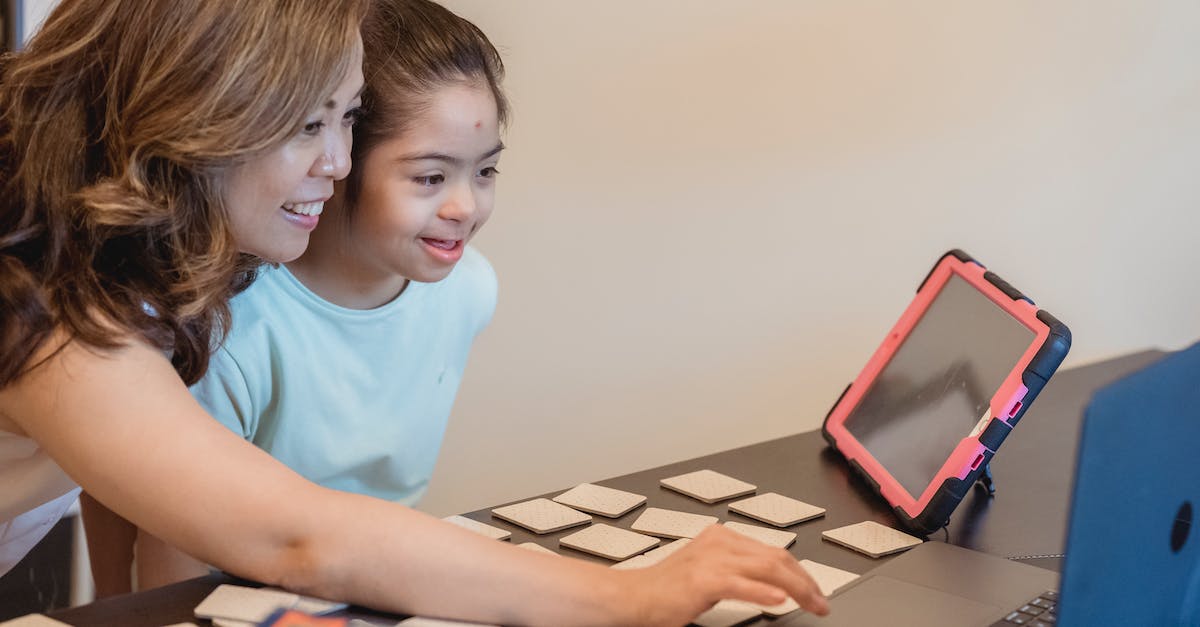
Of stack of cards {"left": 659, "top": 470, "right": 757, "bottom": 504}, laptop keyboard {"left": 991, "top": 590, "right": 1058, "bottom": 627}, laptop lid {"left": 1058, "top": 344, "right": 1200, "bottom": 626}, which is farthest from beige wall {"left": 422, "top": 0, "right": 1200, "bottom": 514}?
laptop lid {"left": 1058, "top": 344, "right": 1200, "bottom": 626}

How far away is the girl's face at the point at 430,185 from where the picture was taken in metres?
1.31

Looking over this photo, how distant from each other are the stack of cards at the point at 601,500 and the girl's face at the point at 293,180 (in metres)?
0.38

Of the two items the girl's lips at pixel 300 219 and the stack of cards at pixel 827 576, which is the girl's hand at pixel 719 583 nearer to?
the stack of cards at pixel 827 576

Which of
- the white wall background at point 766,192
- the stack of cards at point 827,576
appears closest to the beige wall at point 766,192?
the white wall background at point 766,192

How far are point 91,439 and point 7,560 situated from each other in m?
0.51

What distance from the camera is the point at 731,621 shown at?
97 cm

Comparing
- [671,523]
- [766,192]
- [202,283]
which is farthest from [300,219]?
[766,192]

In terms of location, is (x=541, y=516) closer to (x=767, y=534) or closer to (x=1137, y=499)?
(x=767, y=534)

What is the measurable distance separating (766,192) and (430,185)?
1118 mm

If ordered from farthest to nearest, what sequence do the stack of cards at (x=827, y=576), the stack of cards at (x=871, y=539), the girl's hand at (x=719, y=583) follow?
1. the stack of cards at (x=871, y=539)
2. the stack of cards at (x=827, y=576)
3. the girl's hand at (x=719, y=583)

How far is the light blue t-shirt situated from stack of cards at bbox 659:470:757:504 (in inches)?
13.9

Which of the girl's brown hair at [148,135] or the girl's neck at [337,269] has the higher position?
the girl's brown hair at [148,135]

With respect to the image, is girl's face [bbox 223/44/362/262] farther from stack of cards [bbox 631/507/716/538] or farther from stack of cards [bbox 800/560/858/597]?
stack of cards [bbox 800/560/858/597]

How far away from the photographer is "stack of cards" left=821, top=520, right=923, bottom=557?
1.17 metres
